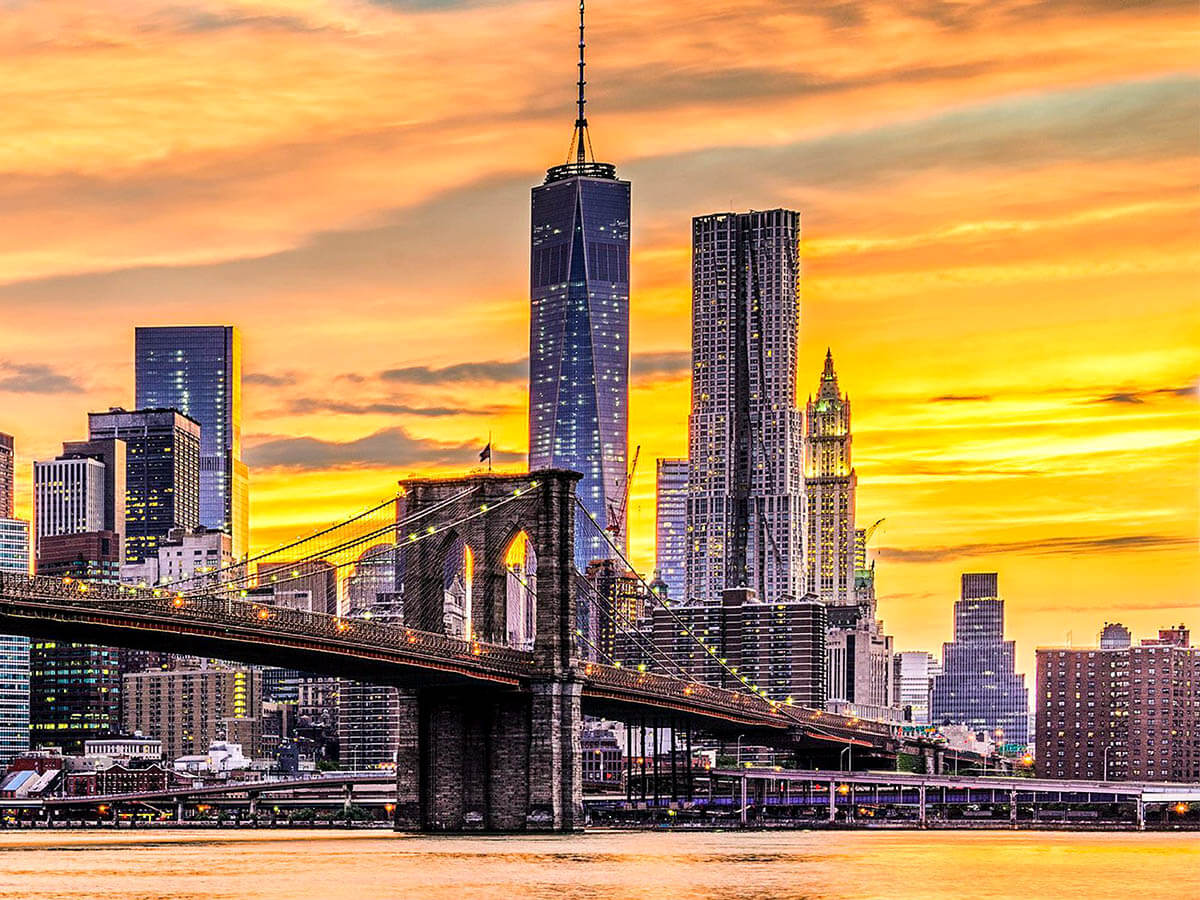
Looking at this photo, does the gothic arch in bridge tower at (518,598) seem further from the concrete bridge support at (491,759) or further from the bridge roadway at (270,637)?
the concrete bridge support at (491,759)

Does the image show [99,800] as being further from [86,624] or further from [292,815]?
[86,624]

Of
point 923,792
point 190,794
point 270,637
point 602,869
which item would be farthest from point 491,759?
point 190,794

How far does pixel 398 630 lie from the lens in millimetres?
106500

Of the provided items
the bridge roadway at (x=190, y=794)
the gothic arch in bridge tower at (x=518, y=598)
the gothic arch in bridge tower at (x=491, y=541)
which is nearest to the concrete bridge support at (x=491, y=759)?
the gothic arch in bridge tower at (x=491, y=541)

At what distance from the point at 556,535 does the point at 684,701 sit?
15803 mm

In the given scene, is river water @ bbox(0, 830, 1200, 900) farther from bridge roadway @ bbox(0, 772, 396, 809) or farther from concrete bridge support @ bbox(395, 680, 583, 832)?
bridge roadway @ bbox(0, 772, 396, 809)

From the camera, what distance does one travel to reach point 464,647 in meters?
109

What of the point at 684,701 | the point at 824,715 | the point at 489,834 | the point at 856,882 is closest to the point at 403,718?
A: the point at 489,834

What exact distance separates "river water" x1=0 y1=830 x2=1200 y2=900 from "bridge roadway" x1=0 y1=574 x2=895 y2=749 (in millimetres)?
7067

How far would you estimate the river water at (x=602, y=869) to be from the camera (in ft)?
243

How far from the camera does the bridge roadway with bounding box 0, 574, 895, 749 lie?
93.1m

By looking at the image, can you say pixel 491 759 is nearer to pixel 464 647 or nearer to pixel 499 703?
pixel 499 703

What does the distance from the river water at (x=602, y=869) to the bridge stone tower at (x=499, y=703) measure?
10.7 ft

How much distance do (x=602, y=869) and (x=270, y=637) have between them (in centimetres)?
2055
